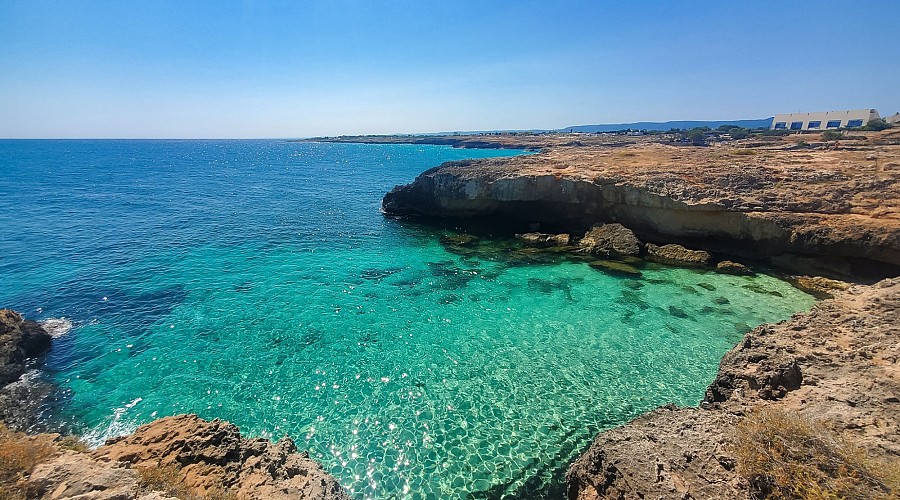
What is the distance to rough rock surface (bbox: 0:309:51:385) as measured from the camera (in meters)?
13.3

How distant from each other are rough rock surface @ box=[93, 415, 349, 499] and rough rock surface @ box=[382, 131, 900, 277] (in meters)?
25.5

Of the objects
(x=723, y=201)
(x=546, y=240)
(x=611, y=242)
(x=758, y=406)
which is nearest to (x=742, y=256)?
(x=723, y=201)

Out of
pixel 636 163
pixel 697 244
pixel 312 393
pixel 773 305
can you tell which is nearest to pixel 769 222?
pixel 697 244

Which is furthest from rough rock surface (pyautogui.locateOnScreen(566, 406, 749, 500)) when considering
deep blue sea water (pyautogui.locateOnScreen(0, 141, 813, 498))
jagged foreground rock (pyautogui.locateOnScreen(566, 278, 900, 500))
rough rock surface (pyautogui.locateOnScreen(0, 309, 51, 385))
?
rough rock surface (pyautogui.locateOnScreen(0, 309, 51, 385))

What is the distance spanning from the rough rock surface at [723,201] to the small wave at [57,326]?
1015 inches

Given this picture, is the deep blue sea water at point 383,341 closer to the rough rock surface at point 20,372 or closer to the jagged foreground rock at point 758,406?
the rough rock surface at point 20,372

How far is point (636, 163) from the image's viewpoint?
31812 mm

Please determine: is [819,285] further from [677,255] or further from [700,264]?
[677,255]

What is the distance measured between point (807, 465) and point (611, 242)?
2174cm

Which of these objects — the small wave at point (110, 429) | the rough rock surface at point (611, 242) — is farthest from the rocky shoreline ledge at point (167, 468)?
the rough rock surface at point (611, 242)

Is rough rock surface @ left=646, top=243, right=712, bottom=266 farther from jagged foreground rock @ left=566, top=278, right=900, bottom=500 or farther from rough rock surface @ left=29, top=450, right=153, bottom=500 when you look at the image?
rough rock surface @ left=29, top=450, right=153, bottom=500

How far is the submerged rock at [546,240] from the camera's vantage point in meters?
28.3

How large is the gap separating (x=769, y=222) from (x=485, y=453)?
73.6 feet

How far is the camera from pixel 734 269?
2214cm
